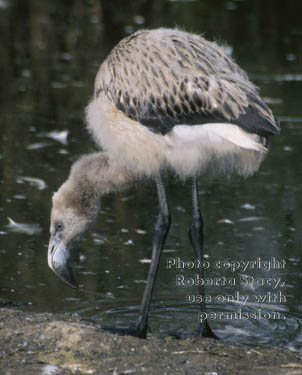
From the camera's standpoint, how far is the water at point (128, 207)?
18.7 ft

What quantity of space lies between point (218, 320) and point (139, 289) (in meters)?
0.66

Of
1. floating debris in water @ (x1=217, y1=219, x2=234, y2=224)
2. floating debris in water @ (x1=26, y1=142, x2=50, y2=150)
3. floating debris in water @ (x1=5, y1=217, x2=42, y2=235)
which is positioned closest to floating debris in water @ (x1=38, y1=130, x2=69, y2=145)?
floating debris in water @ (x1=26, y1=142, x2=50, y2=150)

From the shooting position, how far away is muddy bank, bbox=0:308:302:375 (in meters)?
4.59

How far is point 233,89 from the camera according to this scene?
4.91 meters

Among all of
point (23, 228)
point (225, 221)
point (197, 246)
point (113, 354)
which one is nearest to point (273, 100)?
point (225, 221)

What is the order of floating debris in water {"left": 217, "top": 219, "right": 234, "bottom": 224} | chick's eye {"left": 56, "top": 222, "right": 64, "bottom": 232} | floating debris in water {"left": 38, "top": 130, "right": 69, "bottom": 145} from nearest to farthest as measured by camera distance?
chick's eye {"left": 56, "top": 222, "right": 64, "bottom": 232} → floating debris in water {"left": 217, "top": 219, "right": 234, "bottom": 224} → floating debris in water {"left": 38, "top": 130, "right": 69, "bottom": 145}

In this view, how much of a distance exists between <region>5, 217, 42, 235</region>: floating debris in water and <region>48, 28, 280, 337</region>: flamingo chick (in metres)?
1.37

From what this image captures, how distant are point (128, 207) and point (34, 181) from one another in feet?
3.47

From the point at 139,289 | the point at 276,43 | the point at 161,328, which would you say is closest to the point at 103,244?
the point at 139,289

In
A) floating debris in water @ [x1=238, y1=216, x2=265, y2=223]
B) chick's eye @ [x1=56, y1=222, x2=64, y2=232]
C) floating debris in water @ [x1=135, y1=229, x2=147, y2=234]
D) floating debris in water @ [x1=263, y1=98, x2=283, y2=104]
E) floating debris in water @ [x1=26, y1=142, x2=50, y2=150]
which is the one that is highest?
chick's eye @ [x1=56, y1=222, x2=64, y2=232]

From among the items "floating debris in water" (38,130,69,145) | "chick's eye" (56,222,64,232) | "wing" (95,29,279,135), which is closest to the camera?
"wing" (95,29,279,135)

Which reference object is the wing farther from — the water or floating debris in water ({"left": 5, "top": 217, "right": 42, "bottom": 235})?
floating debris in water ({"left": 5, "top": 217, "right": 42, "bottom": 235})

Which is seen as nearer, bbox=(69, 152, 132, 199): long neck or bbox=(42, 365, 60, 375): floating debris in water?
bbox=(42, 365, 60, 375): floating debris in water

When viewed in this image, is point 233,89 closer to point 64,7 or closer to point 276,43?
point 276,43
